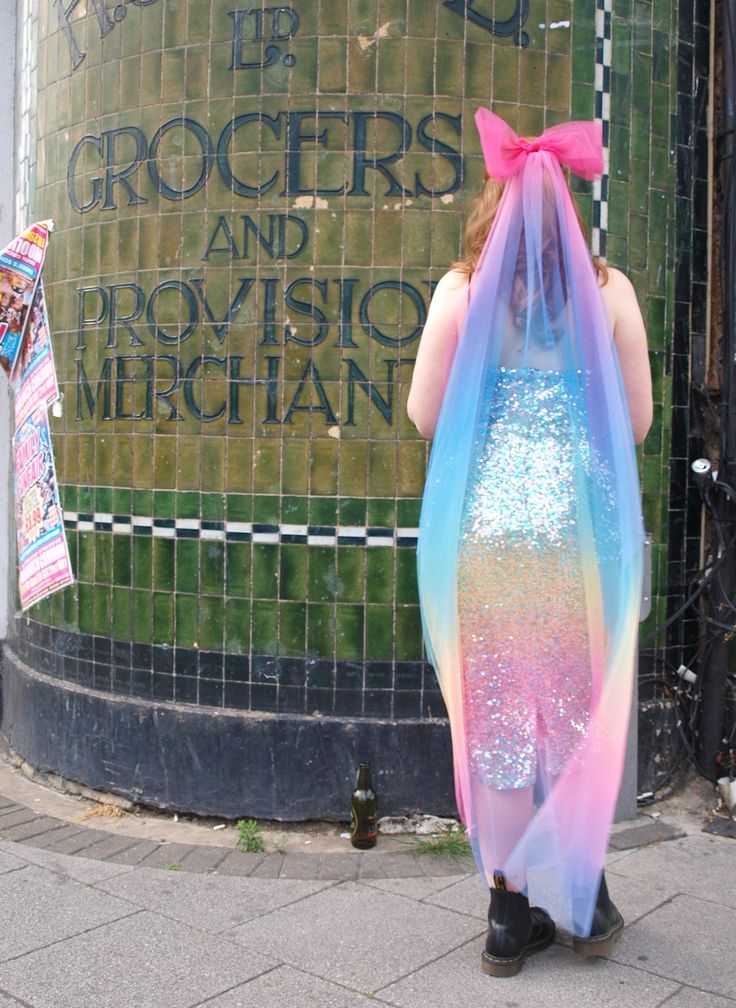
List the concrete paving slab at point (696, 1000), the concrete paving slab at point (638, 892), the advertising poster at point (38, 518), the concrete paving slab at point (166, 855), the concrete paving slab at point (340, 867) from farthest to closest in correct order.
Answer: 1. the advertising poster at point (38, 518)
2. the concrete paving slab at point (166, 855)
3. the concrete paving slab at point (340, 867)
4. the concrete paving slab at point (638, 892)
5. the concrete paving slab at point (696, 1000)

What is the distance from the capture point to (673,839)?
4.34m

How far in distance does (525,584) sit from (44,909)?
2067 millimetres

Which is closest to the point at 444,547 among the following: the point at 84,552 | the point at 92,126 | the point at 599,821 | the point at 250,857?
the point at 599,821

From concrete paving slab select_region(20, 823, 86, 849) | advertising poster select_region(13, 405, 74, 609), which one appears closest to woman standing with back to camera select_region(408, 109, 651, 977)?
concrete paving slab select_region(20, 823, 86, 849)

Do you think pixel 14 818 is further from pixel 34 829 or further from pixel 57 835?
pixel 57 835

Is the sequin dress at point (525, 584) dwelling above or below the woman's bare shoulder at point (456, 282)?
below

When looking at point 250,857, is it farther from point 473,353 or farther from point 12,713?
point 473,353

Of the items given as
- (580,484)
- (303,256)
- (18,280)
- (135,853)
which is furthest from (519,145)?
(18,280)

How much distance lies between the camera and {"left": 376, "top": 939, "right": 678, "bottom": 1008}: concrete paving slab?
9.77 feet

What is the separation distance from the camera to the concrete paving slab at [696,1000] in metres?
2.94

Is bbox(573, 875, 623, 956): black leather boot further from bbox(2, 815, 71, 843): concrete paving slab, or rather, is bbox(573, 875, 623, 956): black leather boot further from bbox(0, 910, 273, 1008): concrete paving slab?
bbox(2, 815, 71, 843): concrete paving slab

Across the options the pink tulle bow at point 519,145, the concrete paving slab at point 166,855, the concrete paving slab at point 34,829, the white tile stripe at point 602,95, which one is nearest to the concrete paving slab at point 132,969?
the concrete paving slab at point 166,855

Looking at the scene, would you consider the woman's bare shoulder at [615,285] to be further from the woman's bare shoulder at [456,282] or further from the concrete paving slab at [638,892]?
the concrete paving slab at [638,892]

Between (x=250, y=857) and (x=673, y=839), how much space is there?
171cm
